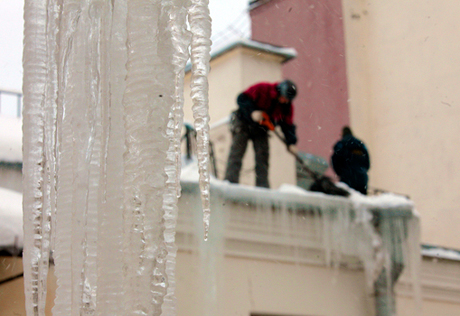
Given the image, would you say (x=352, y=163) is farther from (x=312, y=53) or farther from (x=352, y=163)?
(x=312, y=53)

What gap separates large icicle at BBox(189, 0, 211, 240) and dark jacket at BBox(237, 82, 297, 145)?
1.28m

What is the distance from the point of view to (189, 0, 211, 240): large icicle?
754mm

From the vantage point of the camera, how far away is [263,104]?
2064 millimetres

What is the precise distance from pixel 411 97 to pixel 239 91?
4.09 ft

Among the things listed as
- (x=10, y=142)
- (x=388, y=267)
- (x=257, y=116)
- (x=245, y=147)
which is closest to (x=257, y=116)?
(x=257, y=116)

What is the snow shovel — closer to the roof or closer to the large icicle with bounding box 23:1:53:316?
the roof

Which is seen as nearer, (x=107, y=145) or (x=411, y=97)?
(x=107, y=145)

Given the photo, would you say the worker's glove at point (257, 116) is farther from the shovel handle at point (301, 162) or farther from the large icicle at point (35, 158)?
the large icicle at point (35, 158)

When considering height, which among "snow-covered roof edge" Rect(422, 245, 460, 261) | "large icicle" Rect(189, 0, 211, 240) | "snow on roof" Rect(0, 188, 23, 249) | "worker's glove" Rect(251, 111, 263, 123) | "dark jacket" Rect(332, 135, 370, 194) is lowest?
"snow-covered roof edge" Rect(422, 245, 460, 261)

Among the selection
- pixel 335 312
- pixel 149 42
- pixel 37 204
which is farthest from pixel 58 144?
pixel 335 312

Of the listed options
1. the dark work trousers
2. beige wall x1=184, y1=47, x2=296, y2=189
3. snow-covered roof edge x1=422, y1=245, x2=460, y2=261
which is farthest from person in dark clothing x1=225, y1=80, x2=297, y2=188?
snow-covered roof edge x1=422, y1=245, x2=460, y2=261

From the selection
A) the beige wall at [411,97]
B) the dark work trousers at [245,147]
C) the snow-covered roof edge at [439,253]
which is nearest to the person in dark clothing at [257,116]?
the dark work trousers at [245,147]

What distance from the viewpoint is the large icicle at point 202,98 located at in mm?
754

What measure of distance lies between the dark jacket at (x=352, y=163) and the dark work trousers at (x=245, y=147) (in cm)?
32
